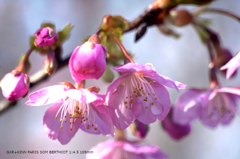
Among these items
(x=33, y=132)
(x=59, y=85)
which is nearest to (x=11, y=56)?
(x=33, y=132)

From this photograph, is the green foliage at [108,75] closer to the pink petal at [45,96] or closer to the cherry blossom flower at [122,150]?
the cherry blossom flower at [122,150]

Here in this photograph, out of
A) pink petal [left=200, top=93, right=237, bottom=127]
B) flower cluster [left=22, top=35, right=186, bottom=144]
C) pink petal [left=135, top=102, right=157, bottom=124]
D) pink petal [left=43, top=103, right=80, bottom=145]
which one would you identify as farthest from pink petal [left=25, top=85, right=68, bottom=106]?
pink petal [left=200, top=93, right=237, bottom=127]

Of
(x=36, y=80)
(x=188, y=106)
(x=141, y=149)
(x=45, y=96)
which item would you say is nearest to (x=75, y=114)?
(x=45, y=96)

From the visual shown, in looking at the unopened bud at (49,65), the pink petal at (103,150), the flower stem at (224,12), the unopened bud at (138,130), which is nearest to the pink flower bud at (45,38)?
the unopened bud at (49,65)

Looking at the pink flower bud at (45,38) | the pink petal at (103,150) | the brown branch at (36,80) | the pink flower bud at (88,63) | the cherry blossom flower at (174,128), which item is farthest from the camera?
the cherry blossom flower at (174,128)

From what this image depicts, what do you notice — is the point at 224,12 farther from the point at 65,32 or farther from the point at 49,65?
the point at 49,65

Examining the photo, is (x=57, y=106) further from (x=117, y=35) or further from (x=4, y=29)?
(x=4, y=29)
